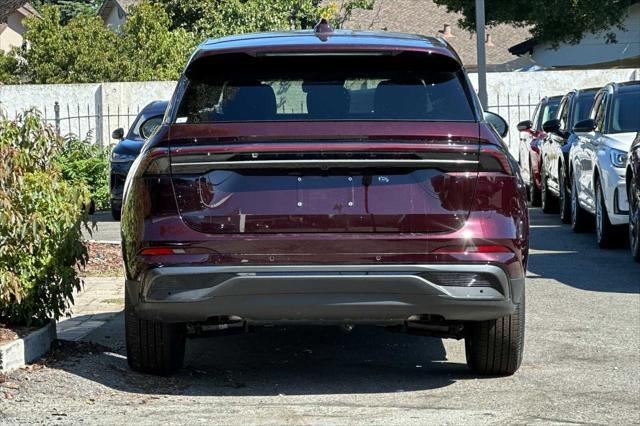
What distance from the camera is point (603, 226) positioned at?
1494 cm

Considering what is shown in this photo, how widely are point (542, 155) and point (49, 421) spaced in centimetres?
1458

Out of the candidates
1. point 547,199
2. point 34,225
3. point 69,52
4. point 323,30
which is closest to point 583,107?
point 547,199

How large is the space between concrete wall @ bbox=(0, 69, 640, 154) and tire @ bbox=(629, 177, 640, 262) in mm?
14950

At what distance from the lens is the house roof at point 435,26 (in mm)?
52947

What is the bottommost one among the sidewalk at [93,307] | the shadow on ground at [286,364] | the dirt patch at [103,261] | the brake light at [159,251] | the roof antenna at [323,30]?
the shadow on ground at [286,364]

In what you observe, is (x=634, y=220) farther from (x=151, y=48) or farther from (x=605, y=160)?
(x=151, y=48)

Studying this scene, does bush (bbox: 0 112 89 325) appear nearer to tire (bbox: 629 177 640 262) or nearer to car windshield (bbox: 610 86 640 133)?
tire (bbox: 629 177 640 262)

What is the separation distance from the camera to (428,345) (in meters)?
9.12

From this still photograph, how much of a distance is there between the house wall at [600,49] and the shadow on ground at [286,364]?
3420 cm

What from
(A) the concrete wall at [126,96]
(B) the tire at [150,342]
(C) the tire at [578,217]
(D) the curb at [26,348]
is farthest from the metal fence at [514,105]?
(B) the tire at [150,342]

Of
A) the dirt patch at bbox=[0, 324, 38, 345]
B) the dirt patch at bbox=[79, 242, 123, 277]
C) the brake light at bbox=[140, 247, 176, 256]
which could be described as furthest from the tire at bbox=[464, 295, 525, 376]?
the dirt patch at bbox=[79, 242, 123, 277]

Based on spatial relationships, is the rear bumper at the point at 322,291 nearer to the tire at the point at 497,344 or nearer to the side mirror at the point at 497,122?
the tire at the point at 497,344

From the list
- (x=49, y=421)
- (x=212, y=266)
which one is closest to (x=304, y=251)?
(x=212, y=266)

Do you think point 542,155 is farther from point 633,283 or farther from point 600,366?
point 600,366
